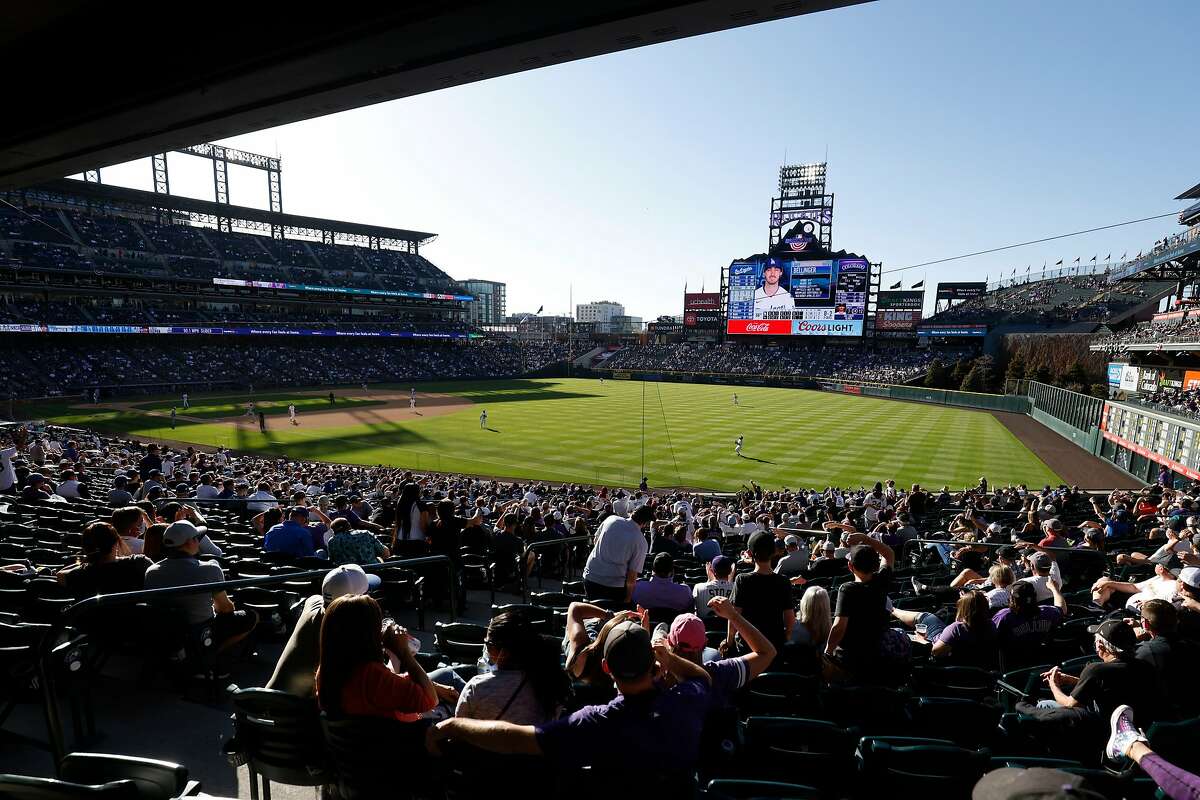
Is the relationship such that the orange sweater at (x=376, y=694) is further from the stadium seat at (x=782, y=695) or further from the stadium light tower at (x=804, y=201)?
the stadium light tower at (x=804, y=201)

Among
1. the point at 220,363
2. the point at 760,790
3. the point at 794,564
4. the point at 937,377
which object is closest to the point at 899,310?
the point at 937,377

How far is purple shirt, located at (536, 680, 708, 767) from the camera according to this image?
2.68m

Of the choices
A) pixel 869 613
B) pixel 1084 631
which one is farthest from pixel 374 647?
pixel 1084 631

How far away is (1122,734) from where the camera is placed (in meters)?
3.35

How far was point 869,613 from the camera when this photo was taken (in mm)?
4488

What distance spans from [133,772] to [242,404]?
169ft

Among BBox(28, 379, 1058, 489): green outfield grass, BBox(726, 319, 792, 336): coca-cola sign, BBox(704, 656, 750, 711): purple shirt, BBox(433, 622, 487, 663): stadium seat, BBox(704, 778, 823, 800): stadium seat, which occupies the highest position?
BBox(726, 319, 792, 336): coca-cola sign

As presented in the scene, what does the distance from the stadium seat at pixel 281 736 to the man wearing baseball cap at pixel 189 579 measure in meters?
1.87

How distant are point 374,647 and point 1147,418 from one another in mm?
37860

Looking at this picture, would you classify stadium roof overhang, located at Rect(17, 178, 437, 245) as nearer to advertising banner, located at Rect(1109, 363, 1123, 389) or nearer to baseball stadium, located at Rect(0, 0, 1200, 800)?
baseball stadium, located at Rect(0, 0, 1200, 800)

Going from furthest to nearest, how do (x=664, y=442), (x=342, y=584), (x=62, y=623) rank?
1. (x=664, y=442)
2. (x=62, y=623)
3. (x=342, y=584)

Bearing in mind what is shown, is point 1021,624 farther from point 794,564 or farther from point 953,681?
point 794,564

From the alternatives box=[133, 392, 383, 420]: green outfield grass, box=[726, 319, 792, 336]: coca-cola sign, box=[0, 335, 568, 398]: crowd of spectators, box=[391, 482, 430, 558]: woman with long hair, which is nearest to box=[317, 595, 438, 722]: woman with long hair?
box=[391, 482, 430, 558]: woman with long hair

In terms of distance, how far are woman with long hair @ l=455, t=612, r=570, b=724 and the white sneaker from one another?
309 cm
